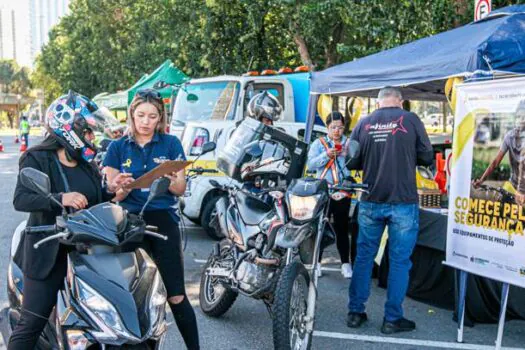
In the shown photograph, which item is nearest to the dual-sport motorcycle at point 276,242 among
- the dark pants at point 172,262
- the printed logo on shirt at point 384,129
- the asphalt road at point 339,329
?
the asphalt road at point 339,329

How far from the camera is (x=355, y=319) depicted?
17.2 ft

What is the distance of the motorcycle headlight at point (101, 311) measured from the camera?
2686 mm

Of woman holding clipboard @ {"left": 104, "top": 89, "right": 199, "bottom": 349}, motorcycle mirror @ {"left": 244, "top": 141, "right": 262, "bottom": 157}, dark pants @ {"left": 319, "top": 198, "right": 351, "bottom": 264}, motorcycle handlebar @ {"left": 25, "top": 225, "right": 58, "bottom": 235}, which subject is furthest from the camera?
dark pants @ {"left": 319, "top": 198, "right": 351, "bottom": 264}

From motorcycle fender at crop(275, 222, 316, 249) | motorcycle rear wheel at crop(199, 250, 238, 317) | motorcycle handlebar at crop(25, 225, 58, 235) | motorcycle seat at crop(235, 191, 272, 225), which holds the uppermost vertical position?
motorcycle handlebar at crop(25, 225, 58, 235)

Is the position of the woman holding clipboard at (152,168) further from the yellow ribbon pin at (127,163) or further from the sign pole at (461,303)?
the sign pole at (461,303)

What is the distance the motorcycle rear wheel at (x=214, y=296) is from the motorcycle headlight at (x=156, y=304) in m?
2.06

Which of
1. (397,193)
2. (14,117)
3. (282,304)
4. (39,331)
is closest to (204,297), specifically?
(282,304)

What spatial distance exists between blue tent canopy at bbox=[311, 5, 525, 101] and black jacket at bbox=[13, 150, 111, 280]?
3.51 m

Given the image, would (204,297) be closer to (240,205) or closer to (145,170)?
(240,205)

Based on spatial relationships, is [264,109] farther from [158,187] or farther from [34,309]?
[34,309]

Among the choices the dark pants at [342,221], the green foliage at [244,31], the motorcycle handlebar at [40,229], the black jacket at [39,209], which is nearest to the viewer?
the motorcycle handlebar at [40,229]

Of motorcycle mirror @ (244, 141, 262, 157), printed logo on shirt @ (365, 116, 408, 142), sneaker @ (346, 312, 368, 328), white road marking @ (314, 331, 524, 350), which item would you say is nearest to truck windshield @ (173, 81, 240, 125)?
printed logo on shirt @ (365, 116, 408, 142)

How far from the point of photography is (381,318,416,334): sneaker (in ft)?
16.6

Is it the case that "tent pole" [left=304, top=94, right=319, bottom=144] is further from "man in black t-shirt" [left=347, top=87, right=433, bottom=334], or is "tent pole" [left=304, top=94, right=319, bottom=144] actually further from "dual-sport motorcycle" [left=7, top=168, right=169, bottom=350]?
"dual-sport motorcycle" [left=7, top=168, right=169, bottom=350]
